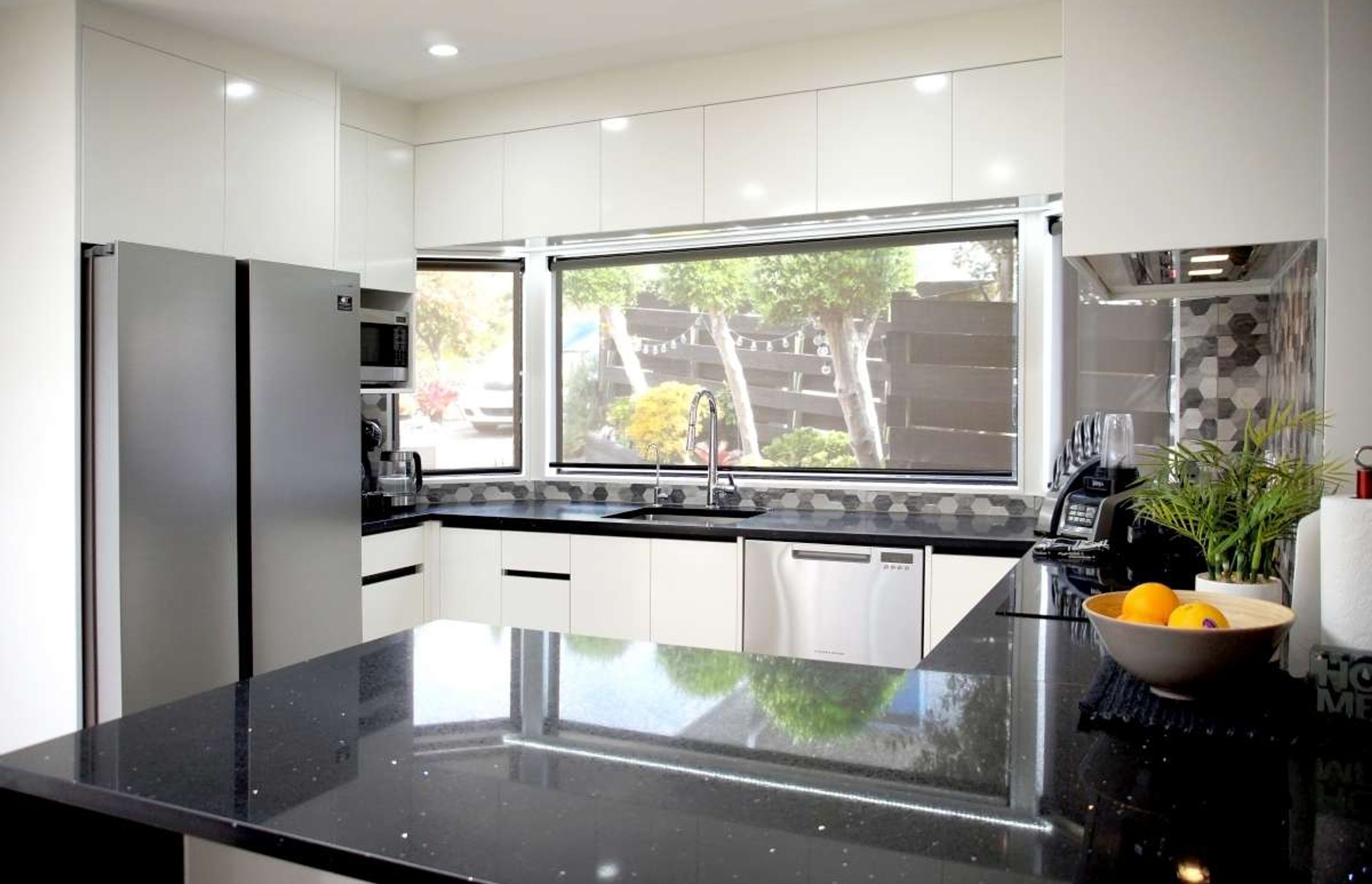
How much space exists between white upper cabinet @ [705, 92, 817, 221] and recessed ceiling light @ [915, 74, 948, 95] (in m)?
0.38

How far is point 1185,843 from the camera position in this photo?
0.88 m

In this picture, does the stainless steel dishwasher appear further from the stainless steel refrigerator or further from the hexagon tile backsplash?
the stainless steel refrigerator

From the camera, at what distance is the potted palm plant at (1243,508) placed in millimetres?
1586

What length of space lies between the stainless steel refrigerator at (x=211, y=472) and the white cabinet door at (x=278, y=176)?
28cm

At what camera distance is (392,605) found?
4016 millimetres

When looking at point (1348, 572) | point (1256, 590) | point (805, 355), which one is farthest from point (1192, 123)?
point (805, 355)

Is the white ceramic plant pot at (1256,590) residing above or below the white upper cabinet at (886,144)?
below

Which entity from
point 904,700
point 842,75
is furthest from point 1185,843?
point 842,75

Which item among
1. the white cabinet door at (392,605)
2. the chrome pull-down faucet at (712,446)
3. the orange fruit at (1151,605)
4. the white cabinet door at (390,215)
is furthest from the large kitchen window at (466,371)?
the orange fruit at (1151,605)

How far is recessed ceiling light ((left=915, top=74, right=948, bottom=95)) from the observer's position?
3.51 meters

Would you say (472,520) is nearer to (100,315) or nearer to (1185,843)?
(100,315)

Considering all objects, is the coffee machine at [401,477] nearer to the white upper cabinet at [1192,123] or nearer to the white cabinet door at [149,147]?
the white cabinet door at [149,147]

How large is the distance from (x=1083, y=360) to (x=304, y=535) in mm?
2889

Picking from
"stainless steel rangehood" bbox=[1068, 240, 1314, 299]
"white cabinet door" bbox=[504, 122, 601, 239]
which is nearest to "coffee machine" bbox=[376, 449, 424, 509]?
"white cabinet door" bbox=[504, 122, 601, 239]
